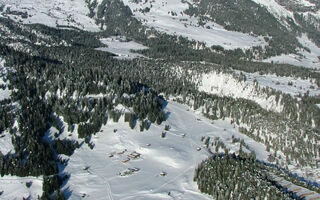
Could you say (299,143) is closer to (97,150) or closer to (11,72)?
(97,150)

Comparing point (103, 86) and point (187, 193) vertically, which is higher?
point (103, 86)

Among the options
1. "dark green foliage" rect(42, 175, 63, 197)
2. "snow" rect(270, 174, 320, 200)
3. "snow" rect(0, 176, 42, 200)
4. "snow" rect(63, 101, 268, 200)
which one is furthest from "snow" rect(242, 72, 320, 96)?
"snow" rect(0, 176, 42, 200)

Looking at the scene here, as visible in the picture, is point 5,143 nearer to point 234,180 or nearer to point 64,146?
point 64,146

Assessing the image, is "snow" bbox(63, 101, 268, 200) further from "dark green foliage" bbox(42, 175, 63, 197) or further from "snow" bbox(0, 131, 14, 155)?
"snow" bbox(0, 131, 14, 155)

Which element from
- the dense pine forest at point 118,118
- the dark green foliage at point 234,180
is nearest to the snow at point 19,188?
the dense pine forest at point 118,118

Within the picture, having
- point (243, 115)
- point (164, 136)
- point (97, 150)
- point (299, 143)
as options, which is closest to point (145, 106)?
point (164, 136)

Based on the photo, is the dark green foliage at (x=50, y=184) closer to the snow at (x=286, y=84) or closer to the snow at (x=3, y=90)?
the snow at (x=3, y=90)
